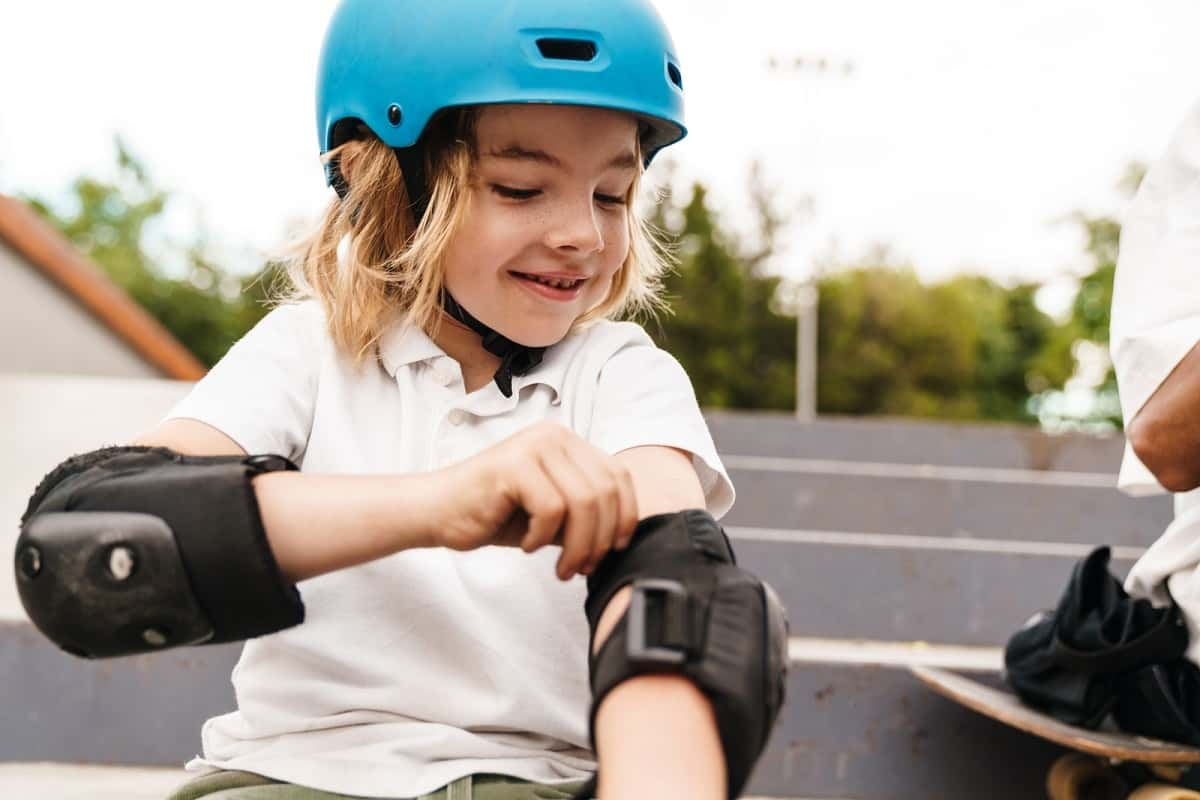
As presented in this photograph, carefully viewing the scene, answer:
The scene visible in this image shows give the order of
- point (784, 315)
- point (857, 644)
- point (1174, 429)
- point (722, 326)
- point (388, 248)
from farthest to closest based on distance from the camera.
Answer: point (784, 315), point (722, 326), point (857, 644), point (1174, 429), point (388, 248)

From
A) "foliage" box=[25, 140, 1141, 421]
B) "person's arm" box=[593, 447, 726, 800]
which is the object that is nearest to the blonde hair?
"person's arm" box=[593, 447, 726, 800]

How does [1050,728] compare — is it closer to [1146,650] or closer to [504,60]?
[1146,650]

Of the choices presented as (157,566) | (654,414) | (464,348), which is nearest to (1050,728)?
(654,414)

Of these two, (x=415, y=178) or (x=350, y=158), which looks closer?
(x=415, y=178)

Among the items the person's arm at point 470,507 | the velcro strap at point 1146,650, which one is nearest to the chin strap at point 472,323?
the person's arm at point 470,507

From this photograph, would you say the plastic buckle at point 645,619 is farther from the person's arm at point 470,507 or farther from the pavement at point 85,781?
the pavement at point 85,781

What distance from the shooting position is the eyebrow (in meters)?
1.45

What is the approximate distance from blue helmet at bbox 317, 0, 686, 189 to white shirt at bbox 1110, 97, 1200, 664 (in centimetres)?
81

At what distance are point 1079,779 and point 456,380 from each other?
1.52 m

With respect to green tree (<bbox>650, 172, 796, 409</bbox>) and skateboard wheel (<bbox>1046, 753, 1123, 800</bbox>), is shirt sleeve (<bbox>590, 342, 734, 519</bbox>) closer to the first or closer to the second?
skateboard wheel (<bbox>1046, 753, 1123, 800</bbox>)

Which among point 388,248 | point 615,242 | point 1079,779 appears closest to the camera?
point 615,242

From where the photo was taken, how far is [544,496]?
1037 millimetres

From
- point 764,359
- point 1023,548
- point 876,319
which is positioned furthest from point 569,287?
point 876,319

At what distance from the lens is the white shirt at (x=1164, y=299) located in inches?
74.4
